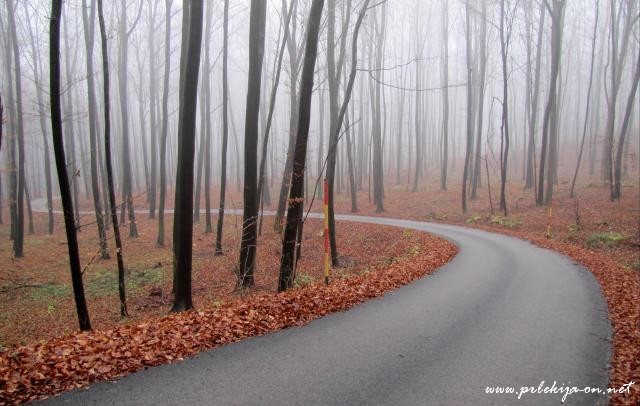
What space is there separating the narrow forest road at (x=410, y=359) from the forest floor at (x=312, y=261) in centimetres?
40

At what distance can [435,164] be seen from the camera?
173 feet

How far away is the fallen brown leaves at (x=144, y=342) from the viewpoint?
12.5 feet

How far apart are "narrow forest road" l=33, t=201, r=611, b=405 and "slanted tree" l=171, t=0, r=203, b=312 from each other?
3.46 meters

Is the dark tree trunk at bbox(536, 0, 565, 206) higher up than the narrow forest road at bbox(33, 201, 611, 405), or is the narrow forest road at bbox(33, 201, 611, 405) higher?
the dark tree trunk at bbox(536, 0, 565, 206)

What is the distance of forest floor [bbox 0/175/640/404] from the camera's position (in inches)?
339

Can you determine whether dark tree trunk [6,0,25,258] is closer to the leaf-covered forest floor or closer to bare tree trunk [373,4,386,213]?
the leaf-covered forest floor

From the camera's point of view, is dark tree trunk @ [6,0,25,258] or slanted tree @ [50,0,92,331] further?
dark tree trunk @ [6,0,25,258]

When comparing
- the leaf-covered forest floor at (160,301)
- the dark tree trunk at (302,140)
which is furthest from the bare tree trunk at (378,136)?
the dark tree trunk at (302,140)

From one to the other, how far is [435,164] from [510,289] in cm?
4643

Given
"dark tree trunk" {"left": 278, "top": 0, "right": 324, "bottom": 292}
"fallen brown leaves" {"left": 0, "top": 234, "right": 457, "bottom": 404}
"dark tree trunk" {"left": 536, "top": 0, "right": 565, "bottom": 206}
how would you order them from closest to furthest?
1. "fallen brown leaves" {"left": 0, "top": 234, "right": 457, "bottom": 404}
2. "dark tree trunk" {"left": 278, "top": 0, "right": 324, "bottom": 292}
3. "dark tree trunk" {"left": 536, "top": 0, "right": 565, "bottom": 206}

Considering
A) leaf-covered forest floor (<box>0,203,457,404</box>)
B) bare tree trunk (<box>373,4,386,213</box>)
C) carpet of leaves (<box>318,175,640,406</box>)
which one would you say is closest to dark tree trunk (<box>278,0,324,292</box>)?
leaf-covered forest floor (<box>0,203,457,404</box>)

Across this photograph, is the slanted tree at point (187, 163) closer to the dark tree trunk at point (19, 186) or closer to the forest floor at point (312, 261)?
the forest floor at point (312, 261)

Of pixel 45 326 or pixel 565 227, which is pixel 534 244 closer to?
pixel 565 227

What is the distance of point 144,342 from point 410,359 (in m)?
3.31
